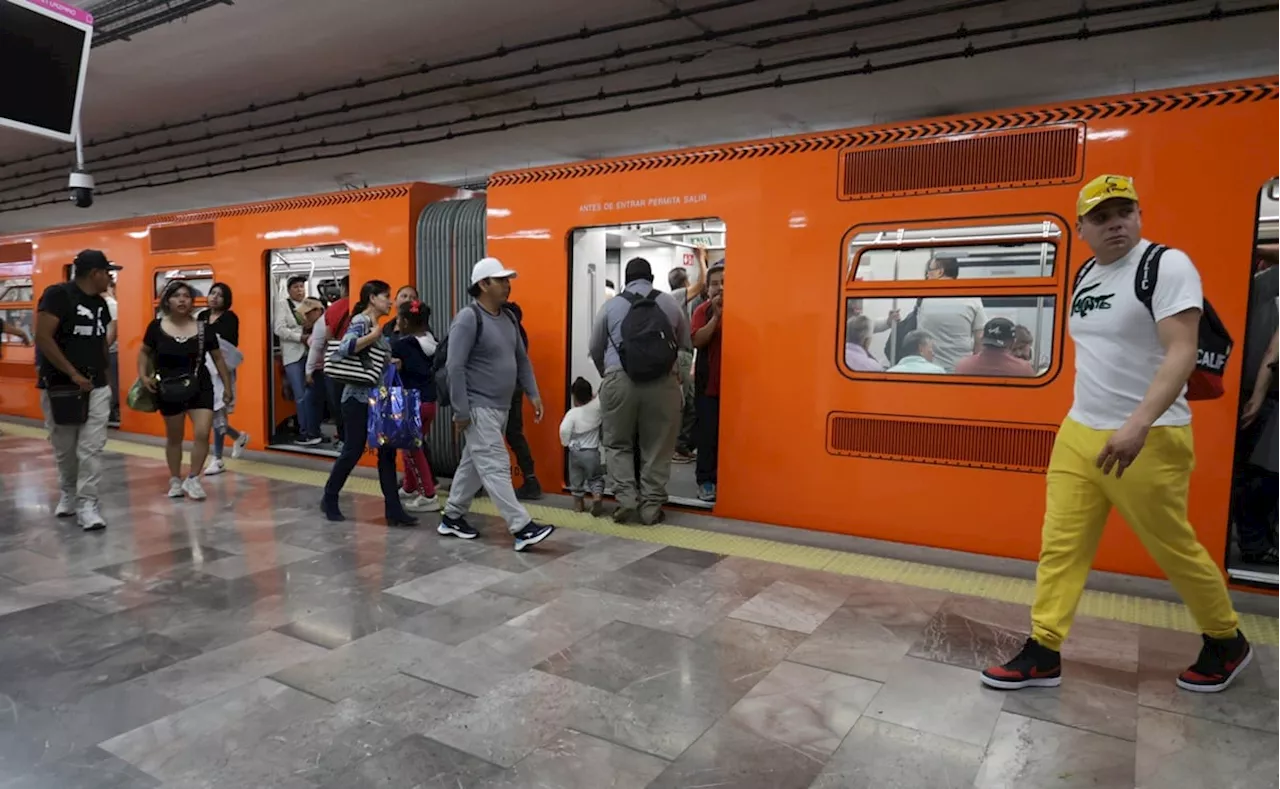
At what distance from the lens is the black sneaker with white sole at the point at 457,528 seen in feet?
16.5

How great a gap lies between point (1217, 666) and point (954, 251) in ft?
8.17

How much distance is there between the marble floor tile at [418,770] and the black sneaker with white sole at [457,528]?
Answer: 247 cm

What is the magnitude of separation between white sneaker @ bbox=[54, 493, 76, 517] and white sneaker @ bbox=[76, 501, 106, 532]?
10.6 inches

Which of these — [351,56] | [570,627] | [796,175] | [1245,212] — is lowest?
[570,627]

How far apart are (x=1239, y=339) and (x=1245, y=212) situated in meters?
0.61

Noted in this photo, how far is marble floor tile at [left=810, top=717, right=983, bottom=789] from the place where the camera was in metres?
2.38

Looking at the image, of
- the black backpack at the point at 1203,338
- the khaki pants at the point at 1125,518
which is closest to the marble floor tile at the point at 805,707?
the khaki pants at the point at 1125,518

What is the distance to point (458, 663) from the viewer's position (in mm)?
3201

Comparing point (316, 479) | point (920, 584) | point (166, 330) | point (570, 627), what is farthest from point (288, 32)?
point (920, 584)

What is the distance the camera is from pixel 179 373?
579cm

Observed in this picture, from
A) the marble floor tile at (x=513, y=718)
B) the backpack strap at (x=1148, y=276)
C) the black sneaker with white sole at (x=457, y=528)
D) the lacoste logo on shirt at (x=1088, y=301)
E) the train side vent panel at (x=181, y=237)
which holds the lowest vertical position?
the marble floor tile at (x=513, y=718)

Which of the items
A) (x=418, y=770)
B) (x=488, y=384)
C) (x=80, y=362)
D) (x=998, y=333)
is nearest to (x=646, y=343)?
(x=488, y=384)

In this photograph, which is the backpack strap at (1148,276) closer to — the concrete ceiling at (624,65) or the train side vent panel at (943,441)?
the train side vent panel at (943,441)

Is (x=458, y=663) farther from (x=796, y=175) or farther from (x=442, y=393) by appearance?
(x=796, y=175)
